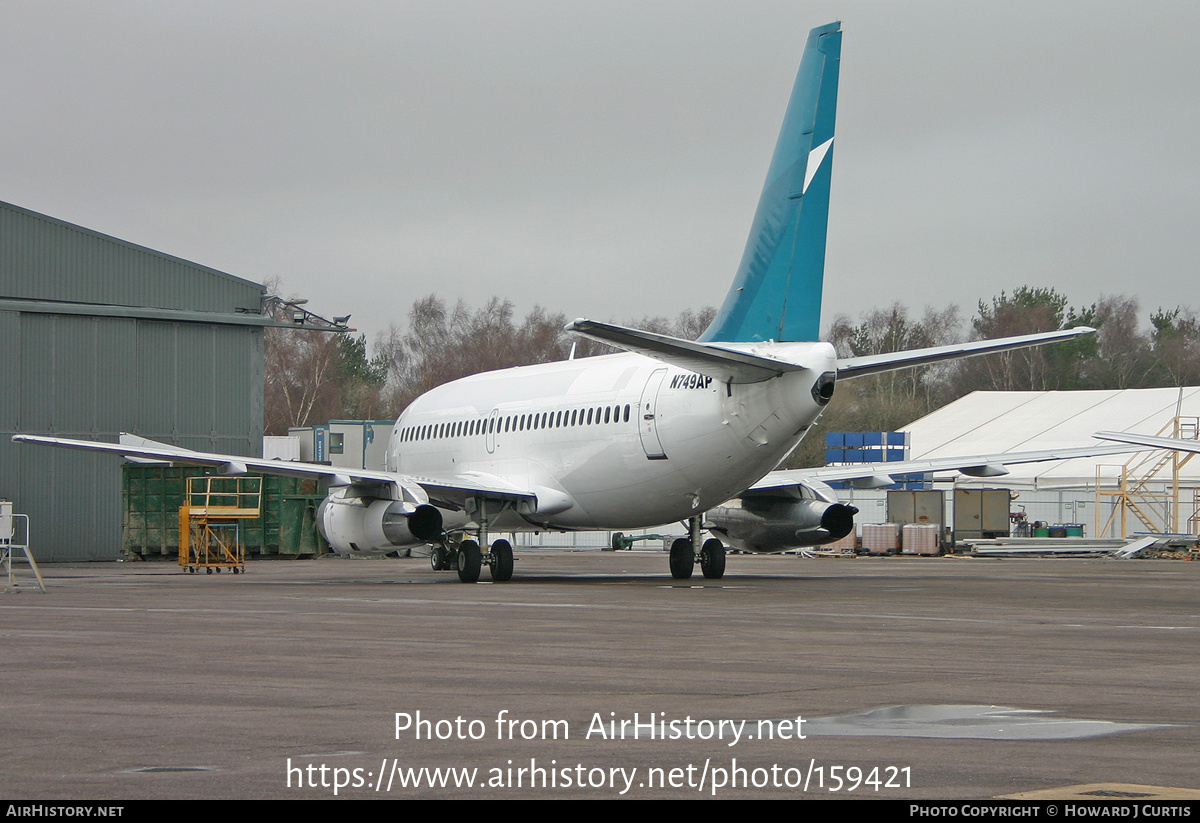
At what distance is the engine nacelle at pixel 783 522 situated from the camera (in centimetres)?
2588

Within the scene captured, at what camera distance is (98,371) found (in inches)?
1570

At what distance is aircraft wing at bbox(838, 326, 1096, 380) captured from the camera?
19.4 meters

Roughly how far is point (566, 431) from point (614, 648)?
42.8 feet

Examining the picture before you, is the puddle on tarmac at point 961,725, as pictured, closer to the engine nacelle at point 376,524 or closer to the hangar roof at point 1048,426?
the engine nacelle at point 376,524

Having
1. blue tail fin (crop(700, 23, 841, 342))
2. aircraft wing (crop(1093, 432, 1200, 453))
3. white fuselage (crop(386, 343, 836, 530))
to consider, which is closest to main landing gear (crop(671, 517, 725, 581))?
white fuselage (crop(386, 343, 836, 530))

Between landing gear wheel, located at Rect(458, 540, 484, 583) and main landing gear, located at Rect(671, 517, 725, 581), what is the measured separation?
3.42 m

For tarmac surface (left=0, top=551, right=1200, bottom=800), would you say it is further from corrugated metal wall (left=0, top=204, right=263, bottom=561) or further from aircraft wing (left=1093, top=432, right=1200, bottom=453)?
corrugated metal wall (left=0, top=204, right=263, bottom=561)

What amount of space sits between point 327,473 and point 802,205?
917 centimetres

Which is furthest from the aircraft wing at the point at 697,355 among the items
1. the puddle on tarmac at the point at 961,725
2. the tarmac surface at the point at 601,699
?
the puddle on tarmac at the point at 961,725

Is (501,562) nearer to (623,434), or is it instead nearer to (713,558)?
(623,434)

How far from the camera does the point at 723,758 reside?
6.89 meters

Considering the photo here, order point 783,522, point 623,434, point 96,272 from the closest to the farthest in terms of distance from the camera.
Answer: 1. point 623,434
2. point 783,522
3. point 96,272

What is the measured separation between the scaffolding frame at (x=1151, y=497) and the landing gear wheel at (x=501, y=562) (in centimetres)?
3582

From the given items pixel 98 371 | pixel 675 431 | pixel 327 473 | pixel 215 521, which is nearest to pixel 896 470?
pixel 675 431
